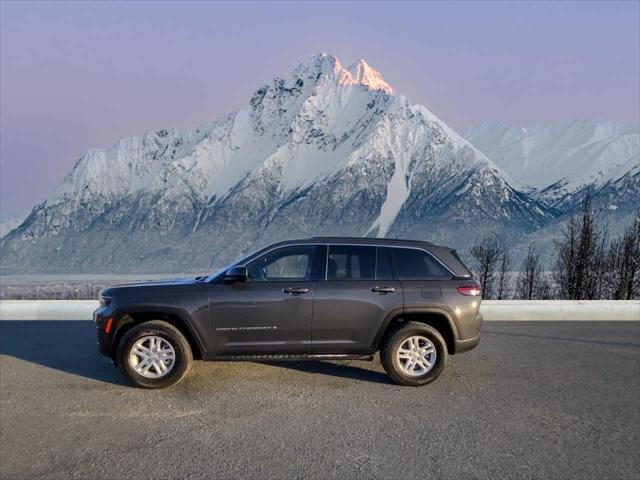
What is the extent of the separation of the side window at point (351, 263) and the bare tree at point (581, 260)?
56654 mm

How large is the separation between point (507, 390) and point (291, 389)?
7.59ft

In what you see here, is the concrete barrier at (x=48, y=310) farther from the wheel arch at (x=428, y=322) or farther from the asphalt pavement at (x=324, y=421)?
the wheel arch at (x=428, y=322)

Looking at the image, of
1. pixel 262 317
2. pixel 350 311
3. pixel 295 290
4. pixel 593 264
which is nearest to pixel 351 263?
pixel 350 311

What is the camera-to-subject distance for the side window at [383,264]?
5.90 meters

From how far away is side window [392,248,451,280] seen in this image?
19.5ft

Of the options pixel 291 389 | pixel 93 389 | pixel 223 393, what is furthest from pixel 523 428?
pixel 93 389

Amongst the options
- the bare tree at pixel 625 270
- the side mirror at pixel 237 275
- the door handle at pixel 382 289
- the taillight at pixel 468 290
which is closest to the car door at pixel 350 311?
the door handle at pixel 382 289

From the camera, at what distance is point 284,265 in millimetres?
5945

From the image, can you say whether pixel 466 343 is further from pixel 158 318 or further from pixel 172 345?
pixel 158 318

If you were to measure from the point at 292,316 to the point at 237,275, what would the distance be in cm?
75

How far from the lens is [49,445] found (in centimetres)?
423

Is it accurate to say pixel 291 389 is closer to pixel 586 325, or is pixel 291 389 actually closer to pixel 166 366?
pixel 166 366

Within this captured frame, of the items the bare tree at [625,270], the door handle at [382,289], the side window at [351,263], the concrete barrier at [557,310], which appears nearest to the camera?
the door handle at [382,289]

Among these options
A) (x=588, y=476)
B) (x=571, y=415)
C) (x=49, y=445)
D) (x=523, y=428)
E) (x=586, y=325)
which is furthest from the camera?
(x=586, y=325)
